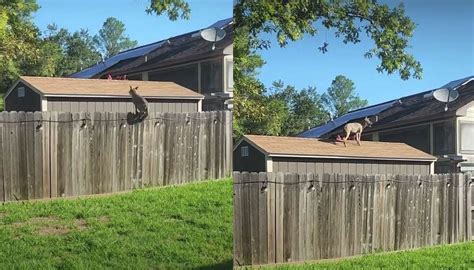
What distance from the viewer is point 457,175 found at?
1.95m

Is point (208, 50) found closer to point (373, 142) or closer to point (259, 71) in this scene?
point (259, 71)

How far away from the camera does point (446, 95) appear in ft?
6.40

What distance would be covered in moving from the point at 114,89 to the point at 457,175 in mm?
1153

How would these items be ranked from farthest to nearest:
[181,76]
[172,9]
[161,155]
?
[172,9] < [161,155] < [181,76]

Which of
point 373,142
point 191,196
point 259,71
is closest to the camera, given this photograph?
point 373,142

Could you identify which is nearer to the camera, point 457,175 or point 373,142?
point 373,142

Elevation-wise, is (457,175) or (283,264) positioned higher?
(457,175)

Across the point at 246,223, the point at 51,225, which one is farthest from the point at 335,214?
the point at 51,225

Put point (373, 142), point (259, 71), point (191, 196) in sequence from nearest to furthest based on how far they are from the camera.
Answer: point (373, 142) → point (259, 71) → point (191, 196)

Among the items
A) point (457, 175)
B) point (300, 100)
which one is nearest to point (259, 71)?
point (300, 100)

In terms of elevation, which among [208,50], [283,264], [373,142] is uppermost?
[208,50]

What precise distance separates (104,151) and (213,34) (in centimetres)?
54

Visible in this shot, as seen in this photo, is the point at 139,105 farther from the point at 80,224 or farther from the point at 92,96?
the point at 80,224

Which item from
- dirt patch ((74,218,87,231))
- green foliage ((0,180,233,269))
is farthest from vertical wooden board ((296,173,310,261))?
dirt patch ((74,218,87,231))
